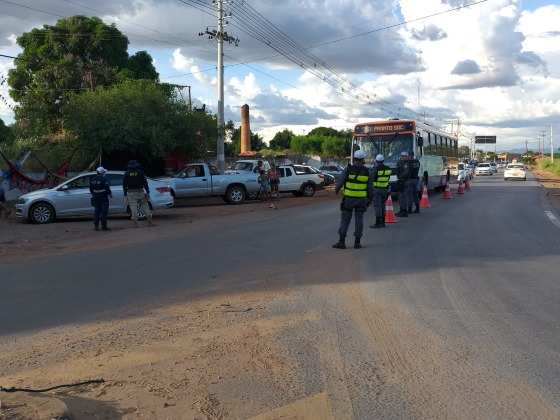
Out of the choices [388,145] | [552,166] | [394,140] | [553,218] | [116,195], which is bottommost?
[553,218]

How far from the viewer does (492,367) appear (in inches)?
199

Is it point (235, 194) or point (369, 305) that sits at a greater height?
point (235, 194)

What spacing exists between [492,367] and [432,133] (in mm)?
24139

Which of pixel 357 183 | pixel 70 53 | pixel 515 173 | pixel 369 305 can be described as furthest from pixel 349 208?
pixel 515 173

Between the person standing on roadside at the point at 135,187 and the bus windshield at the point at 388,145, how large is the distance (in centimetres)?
1130

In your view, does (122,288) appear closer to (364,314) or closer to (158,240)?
(364,314)

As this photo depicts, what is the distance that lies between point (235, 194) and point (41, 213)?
9382 millimetres

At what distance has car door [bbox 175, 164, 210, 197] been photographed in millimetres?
24391

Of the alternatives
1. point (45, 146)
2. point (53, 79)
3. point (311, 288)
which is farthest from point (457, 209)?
point (53, 79)

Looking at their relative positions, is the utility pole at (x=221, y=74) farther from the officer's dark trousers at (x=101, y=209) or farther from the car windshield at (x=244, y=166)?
the officer's dark trousers at (x=101, y=209)

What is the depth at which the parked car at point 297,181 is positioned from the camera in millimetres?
29547

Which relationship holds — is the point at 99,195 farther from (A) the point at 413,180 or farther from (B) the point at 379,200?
(A) the point at 413,180

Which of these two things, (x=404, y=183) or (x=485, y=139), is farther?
(x=485, y=139)

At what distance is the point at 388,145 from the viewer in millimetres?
24500
